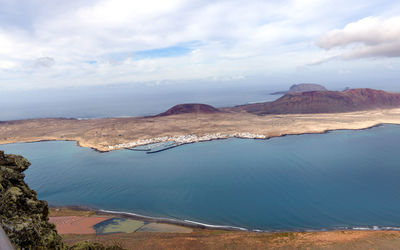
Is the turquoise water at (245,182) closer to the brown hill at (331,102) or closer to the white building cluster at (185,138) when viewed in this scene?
the white building cluster at (185,138)

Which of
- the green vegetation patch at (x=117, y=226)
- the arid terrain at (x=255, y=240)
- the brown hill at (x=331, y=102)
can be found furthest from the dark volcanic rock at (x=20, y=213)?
the brown hill at (x=331, y=102)

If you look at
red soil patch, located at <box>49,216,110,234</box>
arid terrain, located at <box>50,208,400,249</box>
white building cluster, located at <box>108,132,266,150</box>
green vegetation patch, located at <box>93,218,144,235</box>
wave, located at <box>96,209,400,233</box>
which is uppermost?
white building cluster, located at <box>108,132,266,150</box>

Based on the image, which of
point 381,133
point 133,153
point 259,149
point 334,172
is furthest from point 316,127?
point 133,153

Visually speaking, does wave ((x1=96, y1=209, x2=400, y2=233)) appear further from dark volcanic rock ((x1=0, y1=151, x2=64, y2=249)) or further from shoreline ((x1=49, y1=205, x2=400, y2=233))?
dark volcanic rock ((x1=0, y1=151, x2=64, y2=249))

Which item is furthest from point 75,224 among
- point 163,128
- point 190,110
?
point 190,110

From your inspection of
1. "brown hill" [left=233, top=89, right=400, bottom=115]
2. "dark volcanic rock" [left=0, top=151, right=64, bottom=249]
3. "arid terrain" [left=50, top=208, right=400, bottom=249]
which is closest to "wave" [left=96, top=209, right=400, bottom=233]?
"arid terrain" [left=50, top=208, right=400, bottom=249]
